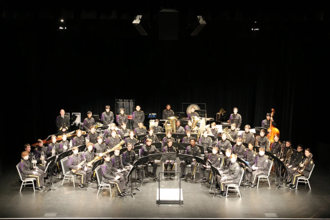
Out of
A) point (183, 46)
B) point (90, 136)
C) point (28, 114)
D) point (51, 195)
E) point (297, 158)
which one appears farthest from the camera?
point (183, 46)

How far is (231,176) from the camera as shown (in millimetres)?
10086

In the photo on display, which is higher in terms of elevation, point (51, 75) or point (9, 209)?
point (51, 75)

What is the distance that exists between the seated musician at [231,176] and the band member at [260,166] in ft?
3.31

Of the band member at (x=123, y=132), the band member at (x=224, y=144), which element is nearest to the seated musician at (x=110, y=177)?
the band member at (x=123, y=132)

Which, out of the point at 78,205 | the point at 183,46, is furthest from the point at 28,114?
the point at 183,46

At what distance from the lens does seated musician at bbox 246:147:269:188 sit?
10734 millimetres

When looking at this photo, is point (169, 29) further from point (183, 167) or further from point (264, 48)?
point (264, 48)

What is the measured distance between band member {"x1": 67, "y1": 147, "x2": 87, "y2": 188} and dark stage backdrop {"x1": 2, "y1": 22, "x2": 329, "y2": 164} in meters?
5.18

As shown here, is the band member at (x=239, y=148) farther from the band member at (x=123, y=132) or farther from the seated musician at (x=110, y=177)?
the seated musician at (x=110, y=177)

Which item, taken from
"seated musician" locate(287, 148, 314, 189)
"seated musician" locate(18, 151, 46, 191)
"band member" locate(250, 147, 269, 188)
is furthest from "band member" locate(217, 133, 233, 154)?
"seated musician" locate(18, 151, 46, 191)

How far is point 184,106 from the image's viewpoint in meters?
18.1

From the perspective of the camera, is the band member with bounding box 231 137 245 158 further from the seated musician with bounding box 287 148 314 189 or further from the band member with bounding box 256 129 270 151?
the seated musician with bounding box 287 148 314 189

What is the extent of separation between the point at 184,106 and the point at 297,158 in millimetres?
7909

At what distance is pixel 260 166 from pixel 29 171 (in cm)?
728
